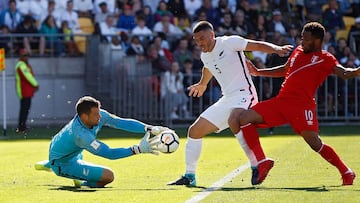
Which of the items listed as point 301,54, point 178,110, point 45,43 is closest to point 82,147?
point 301,54

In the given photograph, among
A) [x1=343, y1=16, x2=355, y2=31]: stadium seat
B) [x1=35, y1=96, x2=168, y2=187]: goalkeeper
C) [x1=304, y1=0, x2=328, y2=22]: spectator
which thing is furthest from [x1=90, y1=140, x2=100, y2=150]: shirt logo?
[x1=304, y1=0, x2=328, y2=22]: spectator

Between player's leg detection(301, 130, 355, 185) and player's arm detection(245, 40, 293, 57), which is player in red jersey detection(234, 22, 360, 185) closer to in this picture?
player's leg detection(301, 130, 355, 185)

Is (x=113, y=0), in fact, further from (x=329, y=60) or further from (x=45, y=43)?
(x=329, y=60)

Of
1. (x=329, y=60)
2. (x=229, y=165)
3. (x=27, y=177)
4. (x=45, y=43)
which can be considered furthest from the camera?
(x=45, y=43)

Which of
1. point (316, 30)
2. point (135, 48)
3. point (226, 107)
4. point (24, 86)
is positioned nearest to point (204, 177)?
point (226, 107)

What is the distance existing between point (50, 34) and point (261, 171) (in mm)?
17059

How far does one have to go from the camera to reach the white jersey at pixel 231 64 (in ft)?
41.9

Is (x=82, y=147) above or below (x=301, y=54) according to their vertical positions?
below

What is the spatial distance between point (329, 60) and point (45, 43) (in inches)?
681

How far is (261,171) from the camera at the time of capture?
1209 cm

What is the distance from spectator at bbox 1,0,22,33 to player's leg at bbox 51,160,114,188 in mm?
16229

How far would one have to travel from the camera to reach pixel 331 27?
29.4m

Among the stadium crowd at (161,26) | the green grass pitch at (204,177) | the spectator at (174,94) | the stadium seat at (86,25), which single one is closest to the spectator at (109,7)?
the stadium crowd at (161,26)

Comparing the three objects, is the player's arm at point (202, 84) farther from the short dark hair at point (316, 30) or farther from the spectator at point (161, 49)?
the spectator at point (161, 49)
